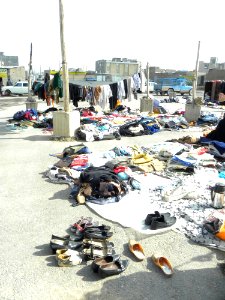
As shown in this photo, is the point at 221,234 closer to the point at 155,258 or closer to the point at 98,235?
the point at 155,258

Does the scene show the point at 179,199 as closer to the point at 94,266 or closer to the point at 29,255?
the point at 94,266

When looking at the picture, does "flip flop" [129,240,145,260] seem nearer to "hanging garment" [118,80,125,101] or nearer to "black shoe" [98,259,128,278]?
"black shoe" [98,259,128,278]

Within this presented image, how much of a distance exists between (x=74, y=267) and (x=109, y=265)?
0.46 metres

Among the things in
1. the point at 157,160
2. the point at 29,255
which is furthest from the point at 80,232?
the point at 157,160

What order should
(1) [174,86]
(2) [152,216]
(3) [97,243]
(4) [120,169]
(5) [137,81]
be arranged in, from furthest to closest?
(1) [174,86] → (5) [137,81] → (4) [120,169] → (2) [152,216] → (3) [97,243]

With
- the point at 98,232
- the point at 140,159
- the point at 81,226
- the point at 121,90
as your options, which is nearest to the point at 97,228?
the point at 98,232

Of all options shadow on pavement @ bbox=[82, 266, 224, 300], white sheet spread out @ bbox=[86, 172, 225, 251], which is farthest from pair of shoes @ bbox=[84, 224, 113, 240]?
shadow on pavement @ bbox=[82, 266, 224, 300]

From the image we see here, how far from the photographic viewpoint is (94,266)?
3.50m

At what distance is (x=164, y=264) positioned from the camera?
3.61 meters

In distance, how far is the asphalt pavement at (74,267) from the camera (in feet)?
10.5

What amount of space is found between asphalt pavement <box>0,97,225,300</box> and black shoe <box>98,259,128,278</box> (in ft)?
0.23

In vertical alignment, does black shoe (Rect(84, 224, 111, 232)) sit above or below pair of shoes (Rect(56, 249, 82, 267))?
above

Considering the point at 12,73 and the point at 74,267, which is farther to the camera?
the point at 12,73

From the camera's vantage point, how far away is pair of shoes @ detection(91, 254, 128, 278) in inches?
134
